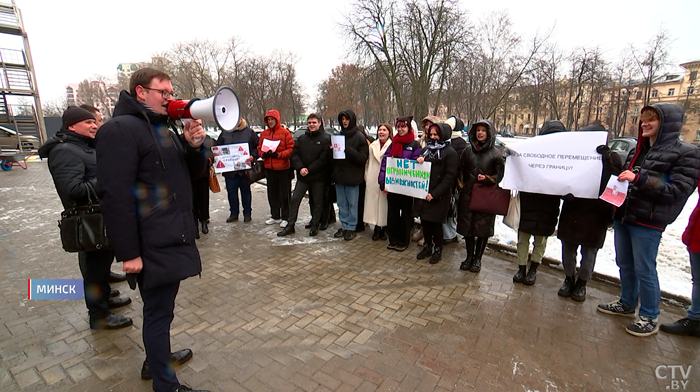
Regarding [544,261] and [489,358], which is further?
[544,261]

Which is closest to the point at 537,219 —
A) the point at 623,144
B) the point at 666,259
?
the point at 666,259

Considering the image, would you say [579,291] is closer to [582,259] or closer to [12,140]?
[582,259]

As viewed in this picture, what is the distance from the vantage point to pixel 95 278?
3.02 meters

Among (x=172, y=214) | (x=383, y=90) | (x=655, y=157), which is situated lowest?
(x=172, y=214)

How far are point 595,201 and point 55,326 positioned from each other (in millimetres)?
5443

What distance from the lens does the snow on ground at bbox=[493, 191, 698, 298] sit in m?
3.93

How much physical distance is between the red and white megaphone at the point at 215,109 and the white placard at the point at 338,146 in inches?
133

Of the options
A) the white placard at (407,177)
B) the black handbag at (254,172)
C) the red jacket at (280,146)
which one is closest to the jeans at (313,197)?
the red jacket at (280,146)

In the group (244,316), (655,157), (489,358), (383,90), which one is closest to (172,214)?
(244,316)

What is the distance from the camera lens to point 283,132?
6086 mm

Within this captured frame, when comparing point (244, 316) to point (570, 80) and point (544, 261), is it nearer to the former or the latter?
point (544, 261)

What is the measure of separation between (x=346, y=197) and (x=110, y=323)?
3.63 meters

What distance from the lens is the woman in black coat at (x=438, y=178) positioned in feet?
14.2

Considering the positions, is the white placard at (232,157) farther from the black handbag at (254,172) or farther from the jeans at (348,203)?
the jeans at (348,203)
